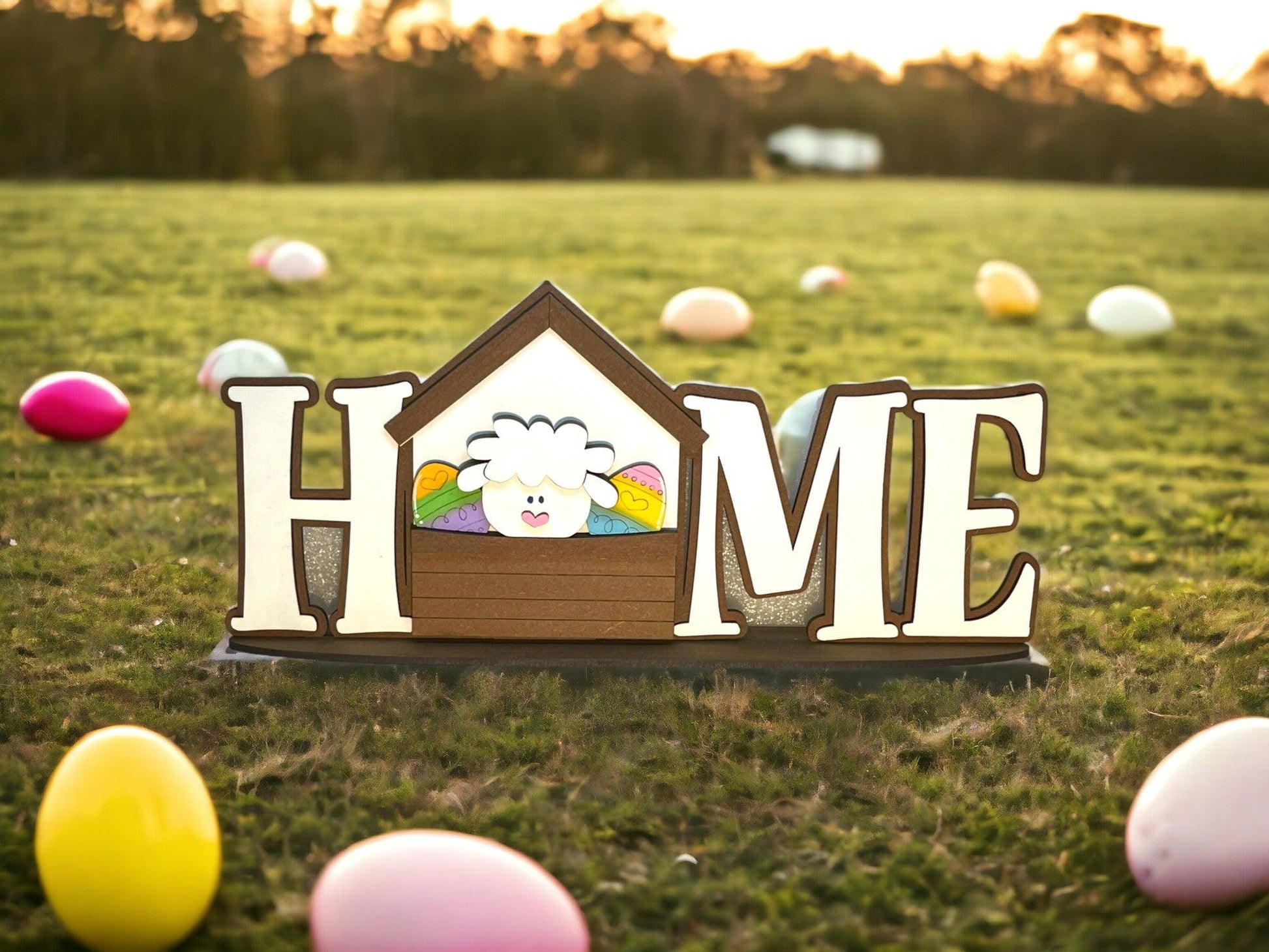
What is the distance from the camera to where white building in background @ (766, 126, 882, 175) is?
25.7 metres

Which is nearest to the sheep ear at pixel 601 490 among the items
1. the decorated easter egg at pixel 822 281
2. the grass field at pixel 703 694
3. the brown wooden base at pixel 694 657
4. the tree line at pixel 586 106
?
the brown wooden base at pixel 694 657

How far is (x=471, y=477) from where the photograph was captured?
469 centimetres

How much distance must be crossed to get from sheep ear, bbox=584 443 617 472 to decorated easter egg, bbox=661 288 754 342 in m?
6.79

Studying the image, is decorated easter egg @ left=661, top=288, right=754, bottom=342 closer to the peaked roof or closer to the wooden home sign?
the wooden home sign

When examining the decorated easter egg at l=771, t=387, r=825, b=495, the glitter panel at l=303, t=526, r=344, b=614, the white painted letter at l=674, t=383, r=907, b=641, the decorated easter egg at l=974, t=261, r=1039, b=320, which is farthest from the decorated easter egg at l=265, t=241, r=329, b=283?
the white painted letter at l=674, t=383, r=907, b=641

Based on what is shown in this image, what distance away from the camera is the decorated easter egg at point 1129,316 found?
12.3 metres

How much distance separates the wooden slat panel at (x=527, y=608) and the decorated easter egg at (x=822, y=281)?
9419 millimetres

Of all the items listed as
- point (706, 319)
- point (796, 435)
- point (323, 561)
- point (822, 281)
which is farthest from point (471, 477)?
point (822, 281)

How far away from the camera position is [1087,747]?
4.54 metres

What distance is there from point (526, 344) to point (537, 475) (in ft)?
1.58

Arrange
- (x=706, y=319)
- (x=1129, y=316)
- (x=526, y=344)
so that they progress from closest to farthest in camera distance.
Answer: (x=526, y=344), (x=706, y=319), (x=1129, y=316)

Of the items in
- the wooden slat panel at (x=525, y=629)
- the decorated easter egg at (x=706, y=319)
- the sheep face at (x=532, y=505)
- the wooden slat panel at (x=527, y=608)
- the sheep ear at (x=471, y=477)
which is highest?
the decorated easter egg at (x=706, y=319)

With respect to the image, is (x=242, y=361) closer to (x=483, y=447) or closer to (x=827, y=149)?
(x=483, y=447)

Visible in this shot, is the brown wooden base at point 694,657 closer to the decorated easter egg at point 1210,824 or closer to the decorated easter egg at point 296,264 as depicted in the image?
the decorated easter egg at point 1210,824
